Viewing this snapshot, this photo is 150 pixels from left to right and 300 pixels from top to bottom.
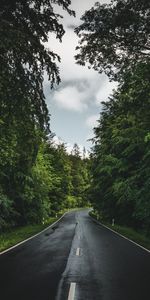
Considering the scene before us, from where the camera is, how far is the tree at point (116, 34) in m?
12.9

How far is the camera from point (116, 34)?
45.6 feet

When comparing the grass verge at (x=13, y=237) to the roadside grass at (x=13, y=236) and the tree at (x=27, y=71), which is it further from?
the tree at (x=27, y=71)

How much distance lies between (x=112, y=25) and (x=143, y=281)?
8.84 metres

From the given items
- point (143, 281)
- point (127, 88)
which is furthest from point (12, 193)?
point (143, 281)

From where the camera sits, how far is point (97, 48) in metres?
14.5

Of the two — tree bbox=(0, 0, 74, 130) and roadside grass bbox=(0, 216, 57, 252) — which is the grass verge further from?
tree bbox=(0, 0, 74, 130)

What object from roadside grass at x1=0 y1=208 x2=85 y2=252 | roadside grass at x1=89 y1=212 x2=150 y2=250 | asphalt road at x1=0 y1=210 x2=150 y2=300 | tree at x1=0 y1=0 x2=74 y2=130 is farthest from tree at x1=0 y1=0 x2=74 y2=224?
roadside grass at x1=89 y1=212 x2=150 y2=250

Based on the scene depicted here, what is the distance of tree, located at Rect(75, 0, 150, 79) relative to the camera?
1290 centimetres

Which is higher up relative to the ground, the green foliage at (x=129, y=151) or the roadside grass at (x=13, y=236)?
the green foliage at (x=129, y=151)

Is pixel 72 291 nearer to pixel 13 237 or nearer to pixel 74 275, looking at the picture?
pixel 74 275

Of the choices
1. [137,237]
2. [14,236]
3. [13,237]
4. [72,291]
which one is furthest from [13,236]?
[72,291]

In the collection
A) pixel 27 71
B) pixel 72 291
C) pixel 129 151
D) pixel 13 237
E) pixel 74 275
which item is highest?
pixel 129 151

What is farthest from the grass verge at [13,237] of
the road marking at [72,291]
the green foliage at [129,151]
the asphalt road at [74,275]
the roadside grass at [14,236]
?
the road marking at [72,291]

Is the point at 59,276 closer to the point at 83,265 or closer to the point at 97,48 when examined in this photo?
the point at 83,265
